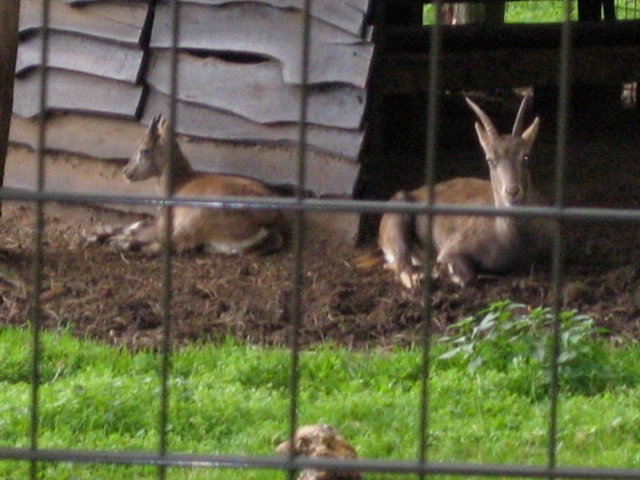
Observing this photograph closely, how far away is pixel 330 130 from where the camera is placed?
25.9 ft

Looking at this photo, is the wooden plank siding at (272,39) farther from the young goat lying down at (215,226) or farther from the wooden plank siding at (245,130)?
the young goat lying down at (215,226)

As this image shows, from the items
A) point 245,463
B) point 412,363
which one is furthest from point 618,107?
point 245,463

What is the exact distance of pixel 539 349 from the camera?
5.39 meters

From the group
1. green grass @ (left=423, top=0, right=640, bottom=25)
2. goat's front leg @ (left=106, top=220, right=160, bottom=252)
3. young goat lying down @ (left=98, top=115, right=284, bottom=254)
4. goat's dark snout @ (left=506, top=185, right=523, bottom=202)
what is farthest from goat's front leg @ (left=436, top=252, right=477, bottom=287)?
green grass @ (left=423, top=0, right=640, bottom=25)

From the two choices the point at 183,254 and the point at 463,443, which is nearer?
the point at 463,443

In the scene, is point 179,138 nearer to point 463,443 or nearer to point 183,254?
point 183,254

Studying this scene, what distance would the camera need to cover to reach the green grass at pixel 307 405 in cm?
453

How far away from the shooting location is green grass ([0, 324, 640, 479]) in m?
4.53

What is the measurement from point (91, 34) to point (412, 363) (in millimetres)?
4081

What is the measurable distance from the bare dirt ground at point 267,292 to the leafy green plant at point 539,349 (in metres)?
0.41

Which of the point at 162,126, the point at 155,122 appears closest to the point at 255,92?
the point at 155,122

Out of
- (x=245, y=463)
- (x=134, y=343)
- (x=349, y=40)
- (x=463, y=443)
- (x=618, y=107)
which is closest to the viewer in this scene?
(x=245, y=463)

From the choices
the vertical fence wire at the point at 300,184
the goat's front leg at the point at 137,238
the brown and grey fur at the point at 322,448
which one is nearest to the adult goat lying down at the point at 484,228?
the goat's front leg at the point at 137,238

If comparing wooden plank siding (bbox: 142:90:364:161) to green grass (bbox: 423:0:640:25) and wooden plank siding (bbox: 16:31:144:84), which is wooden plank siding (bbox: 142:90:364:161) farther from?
green grass (bbox: 423:0:640:25)
